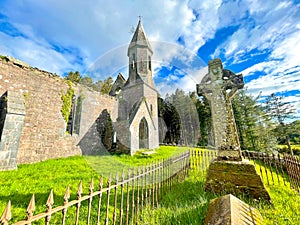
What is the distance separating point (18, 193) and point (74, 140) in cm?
691

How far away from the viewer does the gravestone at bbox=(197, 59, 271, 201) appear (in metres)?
3.53

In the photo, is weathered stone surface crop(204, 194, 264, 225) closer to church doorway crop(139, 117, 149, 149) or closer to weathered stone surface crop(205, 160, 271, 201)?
weathered stone surface crop(205, 160, 271, 201)

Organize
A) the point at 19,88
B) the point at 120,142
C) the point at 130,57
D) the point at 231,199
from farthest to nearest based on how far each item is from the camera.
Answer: the point at 130,57
the point at 120,142
the point at 19,88
the point at 231,199

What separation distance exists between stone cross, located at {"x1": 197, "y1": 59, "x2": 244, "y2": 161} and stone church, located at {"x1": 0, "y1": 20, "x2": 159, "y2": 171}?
7644mm

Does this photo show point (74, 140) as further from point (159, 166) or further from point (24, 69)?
point (159, 166)

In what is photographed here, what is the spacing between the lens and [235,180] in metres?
3.61

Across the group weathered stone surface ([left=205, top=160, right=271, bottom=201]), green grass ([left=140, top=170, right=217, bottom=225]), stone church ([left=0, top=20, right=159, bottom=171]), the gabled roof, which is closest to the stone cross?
weathered stone surface ([left=205, top=160, right=271, bottom=201])

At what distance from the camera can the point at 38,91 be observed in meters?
9.17

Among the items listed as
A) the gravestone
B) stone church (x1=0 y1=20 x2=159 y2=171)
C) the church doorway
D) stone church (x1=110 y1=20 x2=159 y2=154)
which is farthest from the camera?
stone church (x1=110 y1=20 x2=159 y2=154)

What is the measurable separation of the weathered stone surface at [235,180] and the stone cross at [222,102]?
32cm

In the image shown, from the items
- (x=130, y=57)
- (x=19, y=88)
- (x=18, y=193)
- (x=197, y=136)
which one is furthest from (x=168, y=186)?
(x=197, y=136)

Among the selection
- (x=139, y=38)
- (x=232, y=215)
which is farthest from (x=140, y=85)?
(x=232, y=215)

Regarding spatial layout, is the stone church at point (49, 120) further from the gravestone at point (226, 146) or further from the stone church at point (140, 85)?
the gravestone at point (226, 146)

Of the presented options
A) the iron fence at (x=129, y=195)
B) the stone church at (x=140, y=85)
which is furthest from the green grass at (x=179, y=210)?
the stone church at (x=140, y=85)
